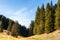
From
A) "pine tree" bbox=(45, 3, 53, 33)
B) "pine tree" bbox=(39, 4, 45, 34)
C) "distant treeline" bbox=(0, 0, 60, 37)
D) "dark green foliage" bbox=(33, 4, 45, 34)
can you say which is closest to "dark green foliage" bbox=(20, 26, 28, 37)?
"distant treeline" bbox=(0, 0, 60, 37)

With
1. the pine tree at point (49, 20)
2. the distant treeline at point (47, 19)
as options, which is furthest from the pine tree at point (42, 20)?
the pine tree at point (49, 20)

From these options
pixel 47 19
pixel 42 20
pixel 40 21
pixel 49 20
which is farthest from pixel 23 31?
pixel 49 20

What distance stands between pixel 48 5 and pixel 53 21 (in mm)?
8632

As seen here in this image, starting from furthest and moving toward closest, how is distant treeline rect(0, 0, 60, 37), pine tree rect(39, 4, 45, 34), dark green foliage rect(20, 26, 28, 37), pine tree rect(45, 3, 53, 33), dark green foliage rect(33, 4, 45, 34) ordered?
1. dark green foliage rect(20, 26, 28, 37)
2. dark green foliage rect(33, 4, 45, 34)
3. pine tree rect(39, 4, 45, 34)
4. pine tree rect(45, 3, 53, 33)
5. distant treeline rect(0, 0, 60, 37)

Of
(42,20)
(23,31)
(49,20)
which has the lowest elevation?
(23,31)

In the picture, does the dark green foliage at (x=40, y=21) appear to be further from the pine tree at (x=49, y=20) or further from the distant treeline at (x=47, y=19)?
the pine tree at (x=49, y=20)

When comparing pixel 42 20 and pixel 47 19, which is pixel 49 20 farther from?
pixel 42 20

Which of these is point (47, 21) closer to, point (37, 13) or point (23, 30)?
point (37, 13)

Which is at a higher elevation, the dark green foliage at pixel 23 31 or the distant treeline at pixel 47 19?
the distant treeline at pixel 47 19

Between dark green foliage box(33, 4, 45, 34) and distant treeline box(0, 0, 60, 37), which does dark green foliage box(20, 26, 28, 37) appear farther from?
dark green foliage box(33, 4, 45, 34)

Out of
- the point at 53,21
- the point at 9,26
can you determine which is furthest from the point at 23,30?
the point at 53,21

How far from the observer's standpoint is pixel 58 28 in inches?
2876

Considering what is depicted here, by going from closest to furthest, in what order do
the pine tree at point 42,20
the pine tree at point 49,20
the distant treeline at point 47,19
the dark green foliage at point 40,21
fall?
the distant treeline at point 47,19 → the pine tree at point 49,20 → the pine tree at point 42,20 → the dark green foliage at point 40,21

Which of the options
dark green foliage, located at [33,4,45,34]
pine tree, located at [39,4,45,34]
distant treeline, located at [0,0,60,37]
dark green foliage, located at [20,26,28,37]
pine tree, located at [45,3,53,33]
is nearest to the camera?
distant treeline, located at [0,0,60,37]
